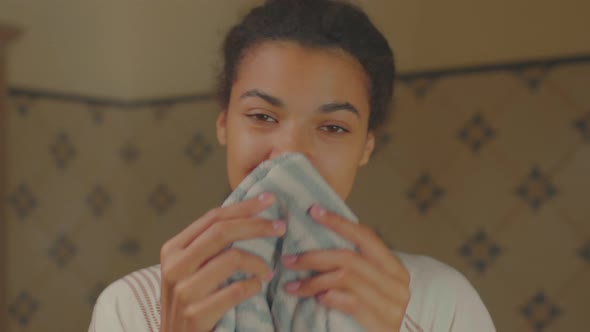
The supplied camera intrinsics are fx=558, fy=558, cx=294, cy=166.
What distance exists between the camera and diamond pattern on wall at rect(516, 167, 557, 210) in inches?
45.6

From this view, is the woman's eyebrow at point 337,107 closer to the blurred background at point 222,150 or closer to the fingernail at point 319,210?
the fingernail at point 319,210

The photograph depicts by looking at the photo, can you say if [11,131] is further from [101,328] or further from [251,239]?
[251,239]

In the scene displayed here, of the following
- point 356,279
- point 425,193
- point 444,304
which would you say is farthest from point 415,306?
point 425,193

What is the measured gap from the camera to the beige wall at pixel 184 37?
3.91 feet

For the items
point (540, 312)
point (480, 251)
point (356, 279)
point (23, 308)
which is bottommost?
point (23, 308)

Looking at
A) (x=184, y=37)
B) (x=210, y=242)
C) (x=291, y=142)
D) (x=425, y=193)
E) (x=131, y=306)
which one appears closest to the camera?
(x=210, y=242)

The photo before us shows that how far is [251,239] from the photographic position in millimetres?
538

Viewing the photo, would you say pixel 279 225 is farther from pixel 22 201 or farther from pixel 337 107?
pixel 22 201

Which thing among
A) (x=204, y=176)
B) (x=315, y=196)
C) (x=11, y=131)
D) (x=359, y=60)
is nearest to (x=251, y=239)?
(x=315, y=196)

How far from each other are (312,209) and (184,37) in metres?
1.16

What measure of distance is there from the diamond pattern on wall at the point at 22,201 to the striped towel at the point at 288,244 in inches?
43.0

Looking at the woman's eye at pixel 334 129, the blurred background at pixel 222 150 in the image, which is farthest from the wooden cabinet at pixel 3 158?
the woman's eye at pixel 334 129

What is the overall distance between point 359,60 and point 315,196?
0.23 metres

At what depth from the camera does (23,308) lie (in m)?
1.45
